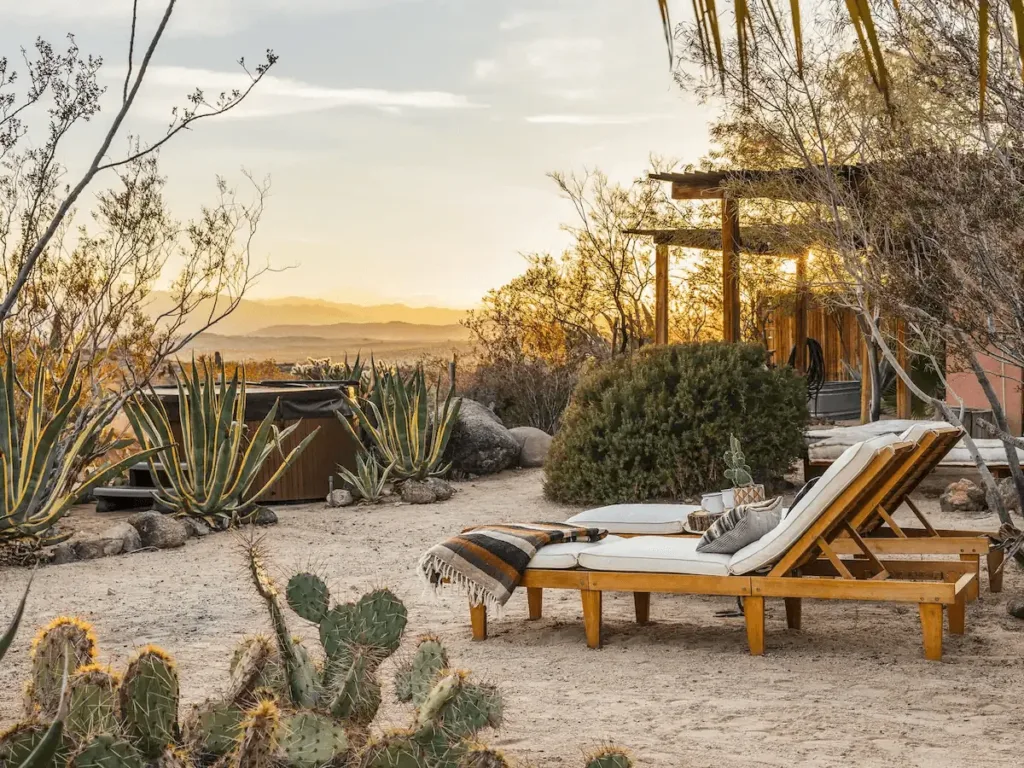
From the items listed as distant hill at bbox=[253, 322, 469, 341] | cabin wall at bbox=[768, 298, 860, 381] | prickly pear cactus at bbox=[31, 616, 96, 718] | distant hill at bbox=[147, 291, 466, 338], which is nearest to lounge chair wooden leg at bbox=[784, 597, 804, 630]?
prickly pear cactus at bbox=[31, 616, 96, 718]

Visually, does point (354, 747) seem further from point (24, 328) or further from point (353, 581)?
point (24, 328)

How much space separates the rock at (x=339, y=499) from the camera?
11.4 m

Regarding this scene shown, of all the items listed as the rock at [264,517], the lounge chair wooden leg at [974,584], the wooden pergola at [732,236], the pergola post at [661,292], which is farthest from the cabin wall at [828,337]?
the lounge chair wooden leg at [974,584]

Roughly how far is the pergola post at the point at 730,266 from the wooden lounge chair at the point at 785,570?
28.7ft

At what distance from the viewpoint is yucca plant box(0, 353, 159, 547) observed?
783 centimetres

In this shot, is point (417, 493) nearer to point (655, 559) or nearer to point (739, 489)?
point (739, 489)

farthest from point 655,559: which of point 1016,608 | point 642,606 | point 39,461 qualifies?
point 39,461

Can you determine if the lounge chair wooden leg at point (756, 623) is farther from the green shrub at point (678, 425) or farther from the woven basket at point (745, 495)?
the green shrub at point (678, 425)

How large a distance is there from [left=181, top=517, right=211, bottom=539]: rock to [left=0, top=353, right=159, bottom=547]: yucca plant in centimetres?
111

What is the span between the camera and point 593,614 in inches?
215

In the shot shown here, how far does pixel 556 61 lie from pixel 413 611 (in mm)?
9235

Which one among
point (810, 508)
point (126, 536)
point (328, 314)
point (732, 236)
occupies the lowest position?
point (126, 536)

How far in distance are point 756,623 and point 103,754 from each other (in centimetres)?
336

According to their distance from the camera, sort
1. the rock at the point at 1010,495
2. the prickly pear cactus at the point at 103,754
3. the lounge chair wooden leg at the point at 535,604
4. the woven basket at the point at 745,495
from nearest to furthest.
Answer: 1. the prickly pear cactus at the point at 103,754
2. the lounge chair wooden leg at the point at 535,604
3. the woven basket at the point at 745,495
4. the rock at the point at 1010,495
